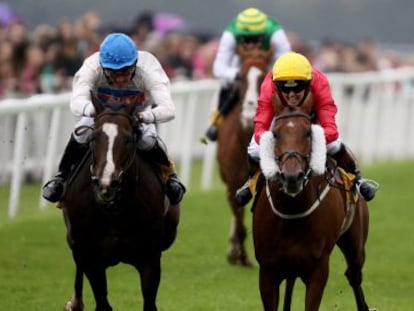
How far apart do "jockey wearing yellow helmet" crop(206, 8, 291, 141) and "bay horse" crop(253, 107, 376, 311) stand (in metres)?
4.42

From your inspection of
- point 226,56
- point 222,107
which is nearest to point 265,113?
point 222,107

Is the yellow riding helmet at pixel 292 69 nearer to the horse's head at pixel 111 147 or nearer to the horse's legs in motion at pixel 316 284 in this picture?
the horse's head at pixel 111 147

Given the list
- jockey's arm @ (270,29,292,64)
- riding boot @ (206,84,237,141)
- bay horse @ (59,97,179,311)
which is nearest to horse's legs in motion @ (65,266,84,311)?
bay horse @ (59,97,179,311)

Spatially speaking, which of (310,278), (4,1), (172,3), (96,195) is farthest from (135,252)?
(172,3)

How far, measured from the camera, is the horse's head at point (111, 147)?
901 cm

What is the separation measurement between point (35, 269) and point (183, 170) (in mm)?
6197

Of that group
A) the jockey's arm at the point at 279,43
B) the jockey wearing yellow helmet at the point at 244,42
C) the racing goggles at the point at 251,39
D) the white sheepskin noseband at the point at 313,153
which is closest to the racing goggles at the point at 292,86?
the white sheepskin noseband at the point at 313,153

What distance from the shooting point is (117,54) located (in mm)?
9648

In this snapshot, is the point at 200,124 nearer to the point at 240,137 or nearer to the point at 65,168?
the point at 240,137

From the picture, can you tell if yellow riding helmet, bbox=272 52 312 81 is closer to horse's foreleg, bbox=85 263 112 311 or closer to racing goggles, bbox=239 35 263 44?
horse's foreleg, bbox=85 263 112 311

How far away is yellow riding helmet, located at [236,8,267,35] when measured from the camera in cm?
1395

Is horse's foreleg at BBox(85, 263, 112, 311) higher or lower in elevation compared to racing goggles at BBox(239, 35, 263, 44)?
lower

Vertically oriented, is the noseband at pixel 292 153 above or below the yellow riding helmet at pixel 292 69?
below

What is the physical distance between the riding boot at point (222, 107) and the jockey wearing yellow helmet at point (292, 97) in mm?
3927
